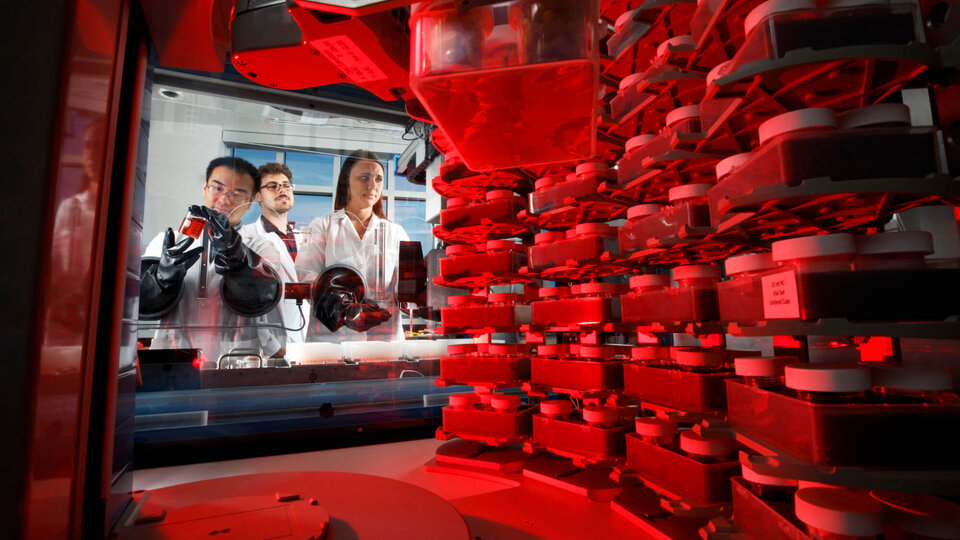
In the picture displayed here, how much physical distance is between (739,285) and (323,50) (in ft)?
3.01

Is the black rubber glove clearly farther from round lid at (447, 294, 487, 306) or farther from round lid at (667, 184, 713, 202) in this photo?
round lid at (667, 184, 713, 202)

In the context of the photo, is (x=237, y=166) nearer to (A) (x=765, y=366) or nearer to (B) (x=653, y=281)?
(B) (x=653, y=281)

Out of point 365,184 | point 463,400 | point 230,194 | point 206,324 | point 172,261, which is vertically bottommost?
point 463,400

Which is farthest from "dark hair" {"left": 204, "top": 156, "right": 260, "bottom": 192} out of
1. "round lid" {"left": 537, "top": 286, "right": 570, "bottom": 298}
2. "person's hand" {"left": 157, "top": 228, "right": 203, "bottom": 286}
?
"round lid" {"left": 537, "top": 286, "right": 570, "bottom": 298}

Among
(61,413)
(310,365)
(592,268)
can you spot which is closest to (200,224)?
(310,365)

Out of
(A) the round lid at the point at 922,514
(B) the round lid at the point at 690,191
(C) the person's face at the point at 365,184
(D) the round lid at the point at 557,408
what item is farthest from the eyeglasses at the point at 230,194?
(A) the round lid at the point at 922,514

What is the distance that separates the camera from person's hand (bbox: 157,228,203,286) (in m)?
2.79

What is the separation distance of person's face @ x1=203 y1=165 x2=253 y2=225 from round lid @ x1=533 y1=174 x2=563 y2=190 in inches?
85.1

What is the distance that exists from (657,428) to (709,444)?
20cm

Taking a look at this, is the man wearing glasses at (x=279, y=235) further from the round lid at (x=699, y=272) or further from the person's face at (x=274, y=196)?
the round lid at (x=699, y=272)

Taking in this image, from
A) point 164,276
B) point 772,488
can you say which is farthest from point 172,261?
point 772,488

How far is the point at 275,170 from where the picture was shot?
126 inches

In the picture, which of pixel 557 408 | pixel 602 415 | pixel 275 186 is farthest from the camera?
pixel 275 186

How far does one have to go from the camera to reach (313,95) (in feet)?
10.3
